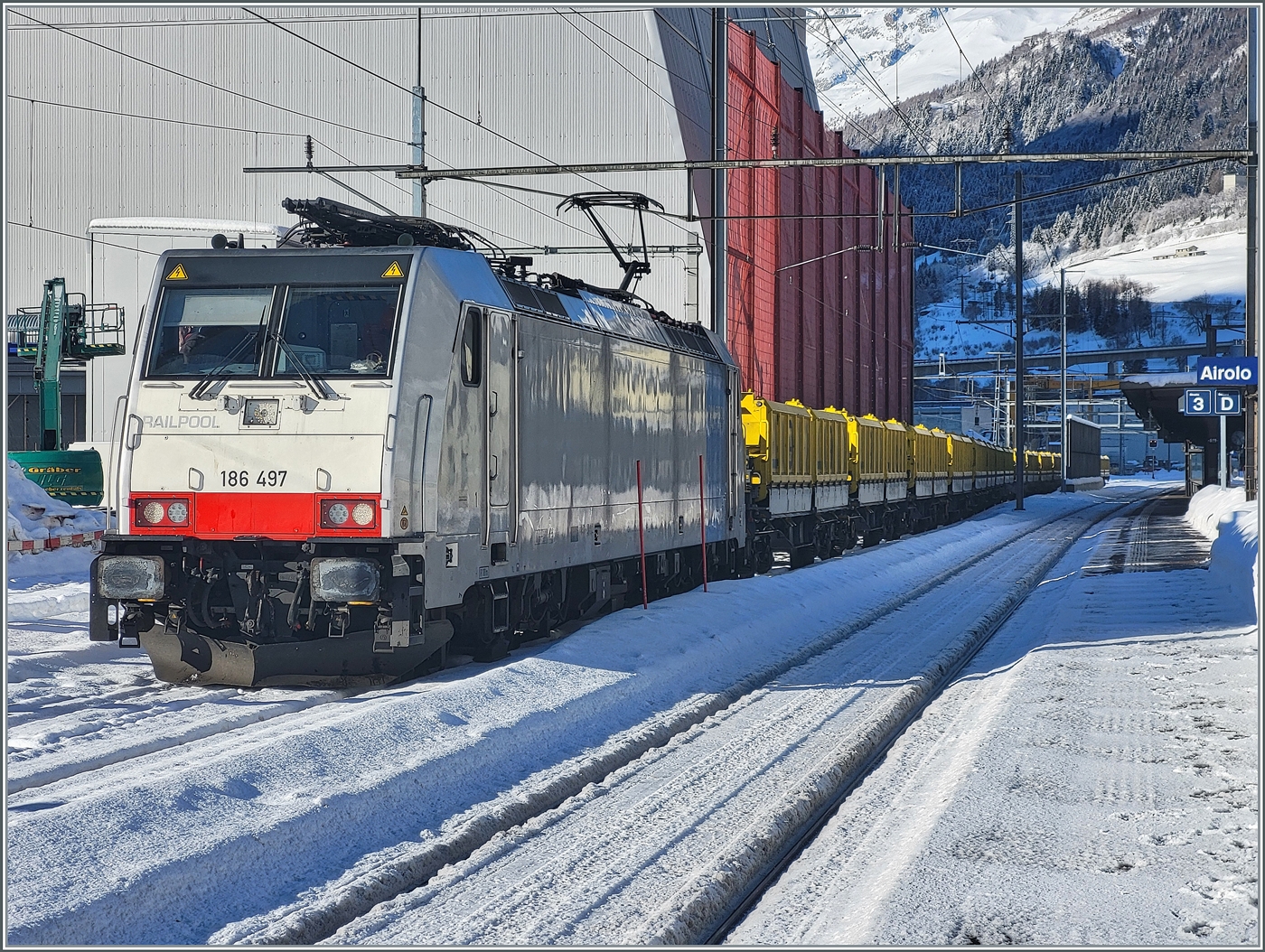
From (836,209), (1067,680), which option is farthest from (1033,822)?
(836,209)

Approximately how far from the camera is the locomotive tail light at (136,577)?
35.6 ft

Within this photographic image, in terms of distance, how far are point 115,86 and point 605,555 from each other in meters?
38.6

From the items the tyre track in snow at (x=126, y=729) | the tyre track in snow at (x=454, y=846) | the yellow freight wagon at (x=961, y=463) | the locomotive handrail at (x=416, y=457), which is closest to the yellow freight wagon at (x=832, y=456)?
the yellow freight wagon at (x=961, y=463)

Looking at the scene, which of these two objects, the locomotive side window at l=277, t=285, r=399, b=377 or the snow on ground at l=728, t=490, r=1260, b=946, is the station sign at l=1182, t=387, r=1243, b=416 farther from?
the locomotive side window at l=277, t=285, r=399, b=377

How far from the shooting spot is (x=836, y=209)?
62.4 meters

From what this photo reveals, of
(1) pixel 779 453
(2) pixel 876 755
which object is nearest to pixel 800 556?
(1) pixel 779 453

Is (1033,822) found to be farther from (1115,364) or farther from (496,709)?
(1115,364)

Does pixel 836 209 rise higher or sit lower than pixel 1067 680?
higher

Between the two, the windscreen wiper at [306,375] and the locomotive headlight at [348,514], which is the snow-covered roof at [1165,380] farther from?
the locomotive headlight at [348,514]

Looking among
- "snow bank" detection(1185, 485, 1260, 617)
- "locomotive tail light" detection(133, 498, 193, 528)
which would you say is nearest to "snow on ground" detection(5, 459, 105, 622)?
"locomotive tail light" detection(133, 498, 193, 528)

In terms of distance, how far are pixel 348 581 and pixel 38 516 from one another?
15413mm

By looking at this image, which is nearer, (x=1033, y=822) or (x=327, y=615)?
(x=1033, y=822)

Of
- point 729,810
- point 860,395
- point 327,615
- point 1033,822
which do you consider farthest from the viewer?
point 860,395

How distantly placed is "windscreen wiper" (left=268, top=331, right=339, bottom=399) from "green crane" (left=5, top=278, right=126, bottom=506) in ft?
68.1
